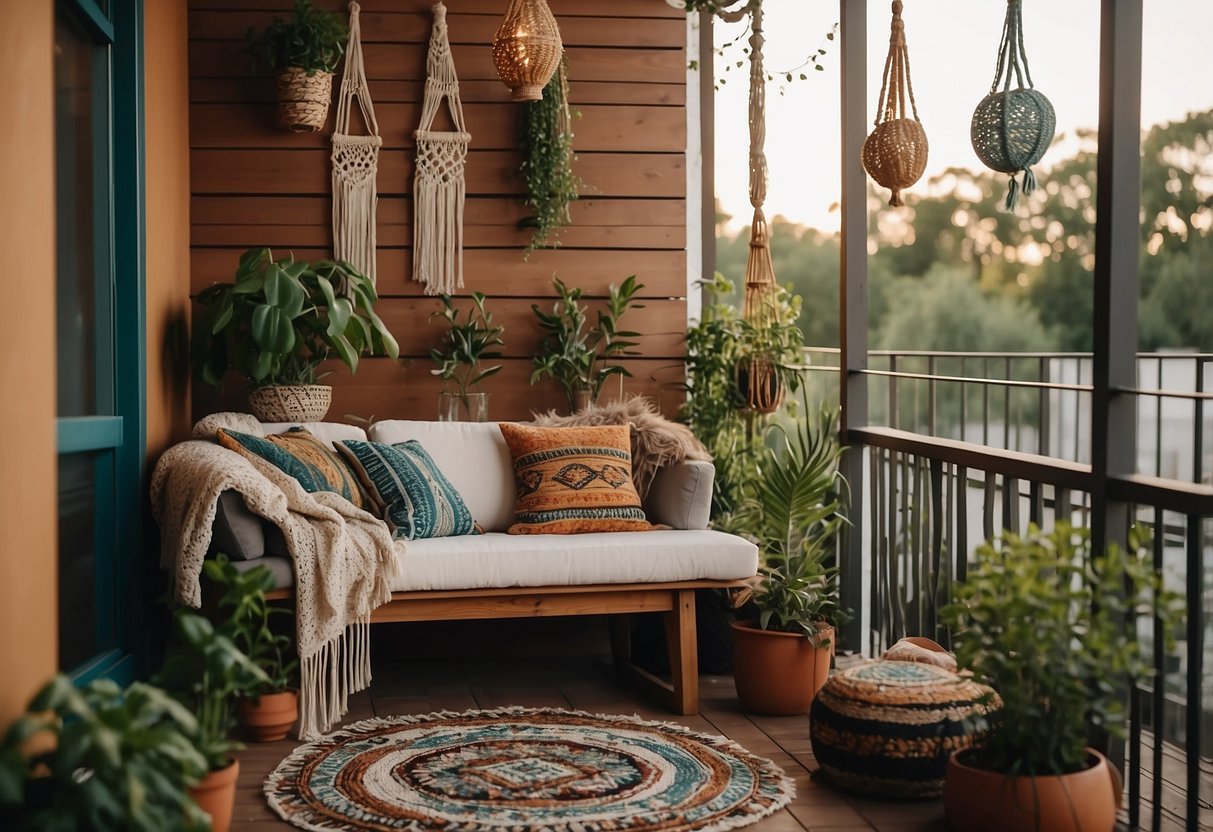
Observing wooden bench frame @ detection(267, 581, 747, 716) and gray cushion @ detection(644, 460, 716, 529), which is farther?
gray cushion @ detection(644, 460, 716, 529)

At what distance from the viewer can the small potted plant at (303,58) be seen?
4.02 m

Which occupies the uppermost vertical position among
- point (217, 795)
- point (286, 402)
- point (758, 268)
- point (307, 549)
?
point (758, 268)

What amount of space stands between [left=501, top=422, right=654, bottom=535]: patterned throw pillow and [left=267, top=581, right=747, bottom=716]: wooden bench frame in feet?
0.94

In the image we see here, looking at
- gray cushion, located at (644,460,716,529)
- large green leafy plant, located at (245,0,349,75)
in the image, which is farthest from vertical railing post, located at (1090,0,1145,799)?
large green leafy plant, located at (245,0,349,75)

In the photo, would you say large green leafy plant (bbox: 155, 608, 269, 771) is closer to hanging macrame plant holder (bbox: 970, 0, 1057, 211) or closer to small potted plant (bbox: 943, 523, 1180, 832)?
small potted plant (bbox: 943, 523, 1180, 832)

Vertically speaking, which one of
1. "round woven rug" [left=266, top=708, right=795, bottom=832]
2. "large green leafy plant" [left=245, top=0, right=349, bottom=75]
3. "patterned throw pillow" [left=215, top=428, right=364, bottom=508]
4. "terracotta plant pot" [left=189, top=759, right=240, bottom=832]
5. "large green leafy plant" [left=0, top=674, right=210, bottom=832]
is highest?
"large green leafy plant" [left=245, top=0, right=349, bottom=75]

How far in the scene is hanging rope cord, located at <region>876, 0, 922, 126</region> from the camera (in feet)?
11.6

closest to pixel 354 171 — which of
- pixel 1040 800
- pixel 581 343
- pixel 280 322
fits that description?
pixel 280 322

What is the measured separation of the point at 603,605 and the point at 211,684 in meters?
1.47

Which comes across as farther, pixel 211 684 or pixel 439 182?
pixel 439 182

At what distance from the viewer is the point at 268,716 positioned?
305 cm

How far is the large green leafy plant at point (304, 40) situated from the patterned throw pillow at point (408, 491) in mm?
1344

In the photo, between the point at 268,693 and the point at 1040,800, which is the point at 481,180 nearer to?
the point at 268,693

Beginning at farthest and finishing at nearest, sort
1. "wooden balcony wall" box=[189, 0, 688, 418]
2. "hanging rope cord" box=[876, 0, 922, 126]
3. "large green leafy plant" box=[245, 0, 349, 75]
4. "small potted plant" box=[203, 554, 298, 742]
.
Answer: "wooden balcony wall" box=[189, 0, 688, 418] < "large green leafy plant" box=[245, 0, 349, 75] < "hanging rope cord" box=[876, 0, 922, 126] < "small potted plant" box=[203, 554, 298, 742]
